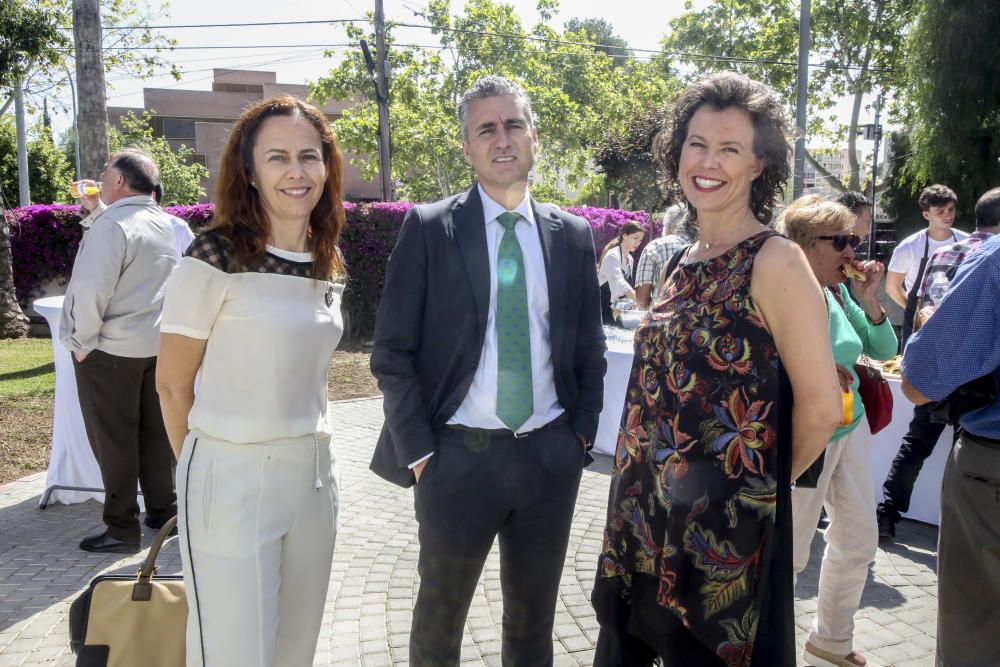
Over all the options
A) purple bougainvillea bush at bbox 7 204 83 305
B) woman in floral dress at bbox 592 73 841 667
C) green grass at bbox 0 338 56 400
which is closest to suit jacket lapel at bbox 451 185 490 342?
woman in floral dress at bbox 592 73 841 667

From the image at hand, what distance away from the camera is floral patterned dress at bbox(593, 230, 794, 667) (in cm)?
202

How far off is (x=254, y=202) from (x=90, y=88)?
9865 millimetres

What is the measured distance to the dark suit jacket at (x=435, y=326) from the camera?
2.51 m

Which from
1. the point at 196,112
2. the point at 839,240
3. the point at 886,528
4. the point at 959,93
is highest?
the point at 196,112

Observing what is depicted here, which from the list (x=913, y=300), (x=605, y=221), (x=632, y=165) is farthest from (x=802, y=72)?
(x=913, y=300)

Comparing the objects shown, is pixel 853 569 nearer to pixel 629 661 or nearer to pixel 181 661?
pixel 629 661

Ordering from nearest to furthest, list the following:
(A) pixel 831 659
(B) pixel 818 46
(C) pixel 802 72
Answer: (A) pixel 831 659 → (C) pixel 802 72 → (B) pixel 818 46

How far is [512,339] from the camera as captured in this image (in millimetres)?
2568

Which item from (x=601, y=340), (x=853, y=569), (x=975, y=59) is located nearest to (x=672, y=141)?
(x=601, y=340)

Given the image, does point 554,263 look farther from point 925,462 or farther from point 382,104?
point 382,104

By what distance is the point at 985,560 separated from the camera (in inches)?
103

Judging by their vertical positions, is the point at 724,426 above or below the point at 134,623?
above

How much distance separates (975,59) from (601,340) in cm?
1681

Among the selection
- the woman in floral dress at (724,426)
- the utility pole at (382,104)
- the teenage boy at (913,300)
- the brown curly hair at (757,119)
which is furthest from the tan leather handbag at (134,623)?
the utility pole at (382,104)
